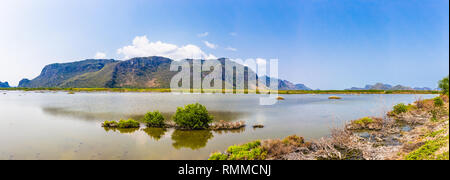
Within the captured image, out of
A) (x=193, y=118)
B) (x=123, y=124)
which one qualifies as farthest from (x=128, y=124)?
(x=193, y=118)

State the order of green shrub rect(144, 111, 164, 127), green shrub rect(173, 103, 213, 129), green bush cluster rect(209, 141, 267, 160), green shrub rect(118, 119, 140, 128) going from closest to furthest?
green bush cluster rect(209, 141, 267, 160) < green shrub rect(173, 103, 213, 129) < green shrub rect(118, 119, 140, 128) < green shrub rect(144, 111, 164, 127)

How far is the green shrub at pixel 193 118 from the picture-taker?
67.2 ft

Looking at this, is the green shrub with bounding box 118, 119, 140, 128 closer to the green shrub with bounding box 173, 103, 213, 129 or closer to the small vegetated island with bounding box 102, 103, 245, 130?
the small vegetated island with bounding box 102, 103, 245, 130

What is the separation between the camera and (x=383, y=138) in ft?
54.3

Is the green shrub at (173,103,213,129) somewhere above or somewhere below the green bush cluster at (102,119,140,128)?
above

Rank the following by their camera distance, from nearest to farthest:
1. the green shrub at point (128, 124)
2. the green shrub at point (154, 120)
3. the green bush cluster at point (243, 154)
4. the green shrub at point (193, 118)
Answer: the green bush cluster at point (243, 154) < the green shrub at point (193, 118) < the green shrub at point (128, 124) < the green shrub at point (154, 120)

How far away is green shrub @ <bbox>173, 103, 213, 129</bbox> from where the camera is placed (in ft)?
67.2

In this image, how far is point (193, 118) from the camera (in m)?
20.5

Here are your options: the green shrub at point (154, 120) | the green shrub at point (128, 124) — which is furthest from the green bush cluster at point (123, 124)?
the green shrub at point (154, 120)

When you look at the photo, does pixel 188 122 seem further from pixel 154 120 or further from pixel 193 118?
pixel 154 120

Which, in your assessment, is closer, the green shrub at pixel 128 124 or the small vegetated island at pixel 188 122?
the small vegetated island at pixel 188 122

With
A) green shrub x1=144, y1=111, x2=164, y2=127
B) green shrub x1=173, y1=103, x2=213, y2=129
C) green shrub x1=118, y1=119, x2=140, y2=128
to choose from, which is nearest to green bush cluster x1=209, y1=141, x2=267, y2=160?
green shrub x1=173, y1=103, x2=213, y2=129

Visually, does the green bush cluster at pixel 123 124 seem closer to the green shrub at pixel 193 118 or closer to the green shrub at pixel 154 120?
the green shrub at pixel 154 120
